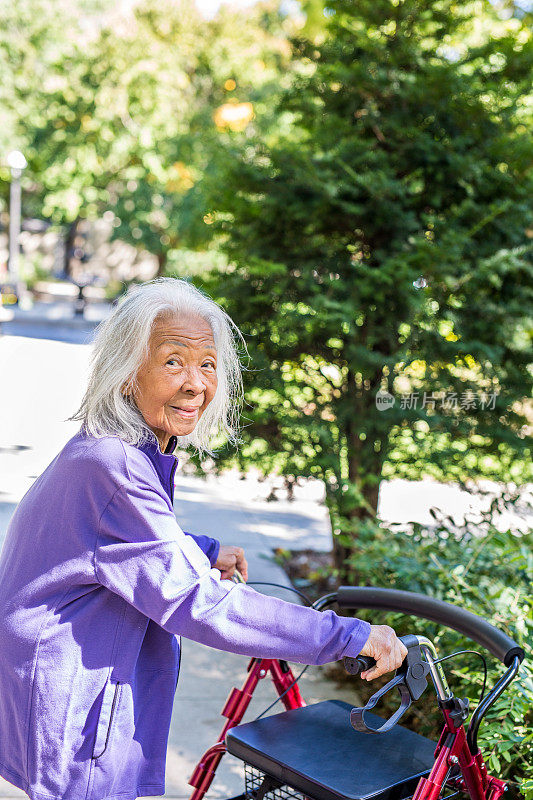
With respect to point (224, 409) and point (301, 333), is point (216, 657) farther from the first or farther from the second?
point (224, 409)

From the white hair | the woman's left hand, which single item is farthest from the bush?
the white hair

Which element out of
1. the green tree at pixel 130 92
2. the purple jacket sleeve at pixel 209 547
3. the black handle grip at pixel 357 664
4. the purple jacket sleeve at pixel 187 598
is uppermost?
the green tree at pixel 130 92

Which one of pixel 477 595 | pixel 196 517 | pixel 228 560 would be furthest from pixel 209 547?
pixel 196 517

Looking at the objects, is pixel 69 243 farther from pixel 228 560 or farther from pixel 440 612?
pixel 440 612

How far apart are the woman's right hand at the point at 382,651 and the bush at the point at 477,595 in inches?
30.0

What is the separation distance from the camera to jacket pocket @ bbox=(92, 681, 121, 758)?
59.9 inches

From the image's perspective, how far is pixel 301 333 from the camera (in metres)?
4.18

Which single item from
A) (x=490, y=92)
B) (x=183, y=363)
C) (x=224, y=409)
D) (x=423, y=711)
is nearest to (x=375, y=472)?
(x=423, y=711)

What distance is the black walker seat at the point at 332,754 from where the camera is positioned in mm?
1617

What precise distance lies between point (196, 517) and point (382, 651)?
16.8ft

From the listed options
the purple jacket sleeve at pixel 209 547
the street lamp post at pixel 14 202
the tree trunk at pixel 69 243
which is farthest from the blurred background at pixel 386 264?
the tree trunk at pixel 69 243

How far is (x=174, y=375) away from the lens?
5.62ft

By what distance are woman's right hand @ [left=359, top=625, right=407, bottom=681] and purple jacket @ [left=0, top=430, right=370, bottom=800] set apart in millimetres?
24

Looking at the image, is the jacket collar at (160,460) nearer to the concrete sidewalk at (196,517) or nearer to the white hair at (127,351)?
the white hair at (127,351)
